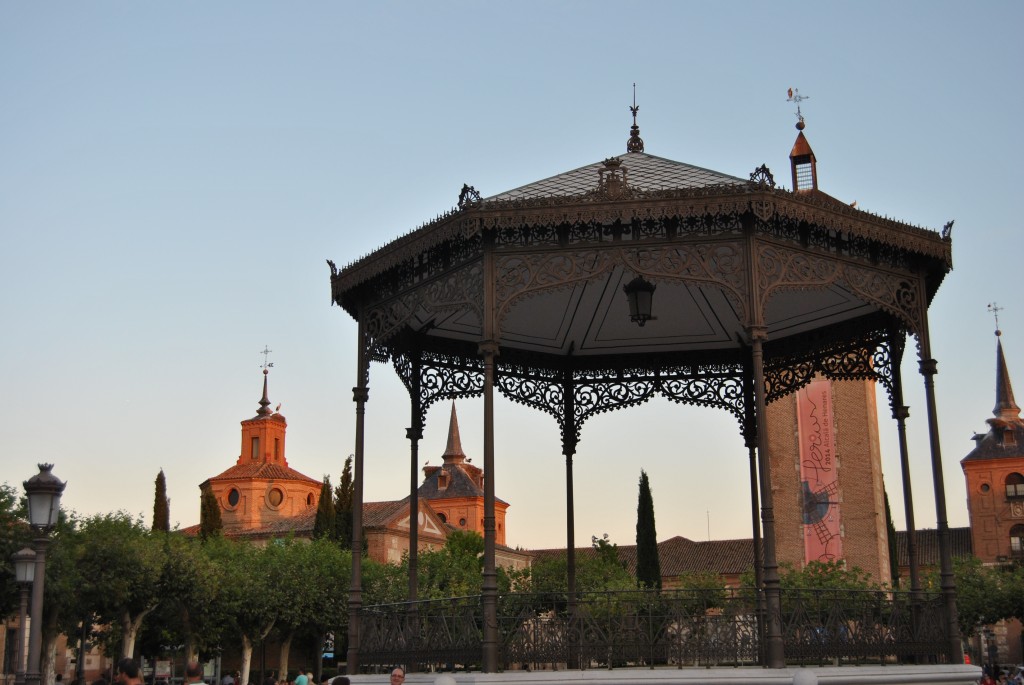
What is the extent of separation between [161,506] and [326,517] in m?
11.1

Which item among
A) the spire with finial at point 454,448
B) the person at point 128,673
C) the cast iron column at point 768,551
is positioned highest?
the spire with finial at point 454,448

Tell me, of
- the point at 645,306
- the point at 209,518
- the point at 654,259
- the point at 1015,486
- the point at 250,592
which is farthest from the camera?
the point at 1015,486

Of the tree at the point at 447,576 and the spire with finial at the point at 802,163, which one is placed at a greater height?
the spire with finial at the point at 802,163

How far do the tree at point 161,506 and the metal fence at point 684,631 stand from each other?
191 feet

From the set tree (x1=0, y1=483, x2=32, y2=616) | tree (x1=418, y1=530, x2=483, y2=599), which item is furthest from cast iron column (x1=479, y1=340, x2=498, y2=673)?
tree (x1=418, y1=530, x2=483, y2=599)

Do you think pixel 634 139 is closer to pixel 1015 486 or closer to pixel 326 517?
pixel 326 517

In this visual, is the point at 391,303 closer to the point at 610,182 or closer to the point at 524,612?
the point at 610,182

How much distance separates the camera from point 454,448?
103m

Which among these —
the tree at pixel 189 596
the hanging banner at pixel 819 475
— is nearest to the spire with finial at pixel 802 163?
the hanging banner at pixel 819 475

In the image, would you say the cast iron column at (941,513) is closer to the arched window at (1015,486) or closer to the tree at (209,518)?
the tree at (209,518)

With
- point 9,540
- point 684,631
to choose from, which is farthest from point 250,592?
point 684,631

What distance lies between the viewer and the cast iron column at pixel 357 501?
1236cm

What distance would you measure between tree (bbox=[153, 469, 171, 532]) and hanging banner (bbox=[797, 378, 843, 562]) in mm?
38006

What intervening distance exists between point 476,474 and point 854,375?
86359mm
